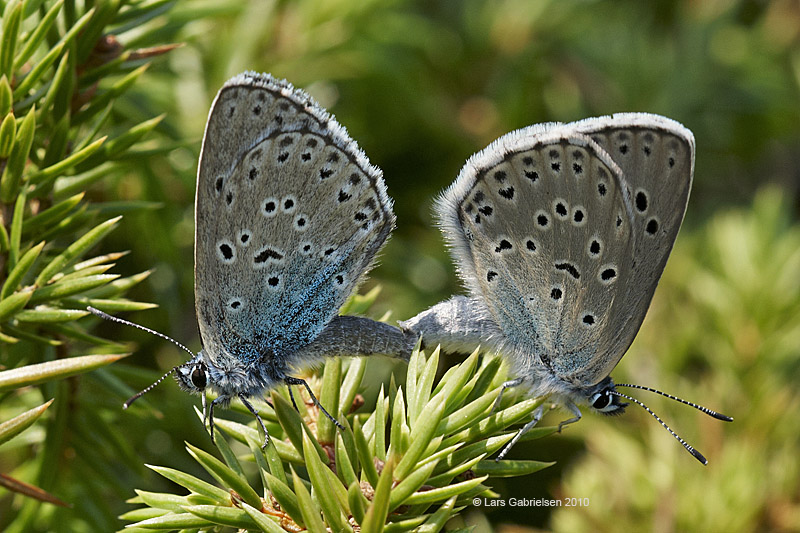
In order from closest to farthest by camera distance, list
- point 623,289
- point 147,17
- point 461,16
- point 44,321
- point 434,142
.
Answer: point 44,321, point 147,17, point 623,289, point 434,142, point 461,16

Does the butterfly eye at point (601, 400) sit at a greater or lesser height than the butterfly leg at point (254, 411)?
lesser

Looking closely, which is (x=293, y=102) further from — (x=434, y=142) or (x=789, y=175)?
(x=789, y=175)

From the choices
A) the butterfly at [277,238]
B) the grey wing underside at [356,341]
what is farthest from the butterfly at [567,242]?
the butterfly at [277,238]

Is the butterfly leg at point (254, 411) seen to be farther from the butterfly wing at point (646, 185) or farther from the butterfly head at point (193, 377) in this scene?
the butterfly wing at point (646, 185)

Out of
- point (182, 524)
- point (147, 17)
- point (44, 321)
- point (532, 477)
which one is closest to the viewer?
point (182, 524)

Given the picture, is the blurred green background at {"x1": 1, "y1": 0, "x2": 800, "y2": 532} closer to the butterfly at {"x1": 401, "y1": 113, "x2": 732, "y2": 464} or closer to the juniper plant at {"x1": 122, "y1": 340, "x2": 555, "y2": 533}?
the butterfly at {"x1": 401, "y1": 113, "x2": 732, "y2": 464}

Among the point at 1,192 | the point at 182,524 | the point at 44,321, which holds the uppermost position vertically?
the point at 1,192

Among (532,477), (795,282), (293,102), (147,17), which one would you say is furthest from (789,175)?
(147,17)
